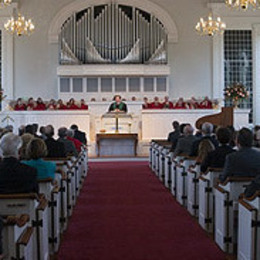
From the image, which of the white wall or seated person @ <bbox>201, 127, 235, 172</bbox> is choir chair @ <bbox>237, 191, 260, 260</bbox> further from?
the white wall

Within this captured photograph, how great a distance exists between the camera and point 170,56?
71.1 ft

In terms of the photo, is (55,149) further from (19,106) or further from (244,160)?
(19,106)

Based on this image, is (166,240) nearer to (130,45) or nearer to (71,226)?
(71,226)

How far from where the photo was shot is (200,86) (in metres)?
21.7

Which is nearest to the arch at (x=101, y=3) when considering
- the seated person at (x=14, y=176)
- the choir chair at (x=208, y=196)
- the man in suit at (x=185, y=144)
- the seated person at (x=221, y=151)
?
the man in suit at (x=185, y=144)

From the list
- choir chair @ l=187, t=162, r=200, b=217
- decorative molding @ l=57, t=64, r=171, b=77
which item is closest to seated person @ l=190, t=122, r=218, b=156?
choir chair @ l=187, t=162, r=200, b=217

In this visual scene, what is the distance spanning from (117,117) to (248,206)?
40.5ft

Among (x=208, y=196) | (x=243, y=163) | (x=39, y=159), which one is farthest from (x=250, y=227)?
(x=39, y=159)

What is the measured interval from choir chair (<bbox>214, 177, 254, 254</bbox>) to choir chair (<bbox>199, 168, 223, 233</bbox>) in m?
0.65

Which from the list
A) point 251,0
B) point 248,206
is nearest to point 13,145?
point 248,206

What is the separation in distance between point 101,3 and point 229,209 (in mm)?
16878

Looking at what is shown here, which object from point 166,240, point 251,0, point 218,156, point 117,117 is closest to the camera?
point 166,240

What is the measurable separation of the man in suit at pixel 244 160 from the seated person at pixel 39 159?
2096mm

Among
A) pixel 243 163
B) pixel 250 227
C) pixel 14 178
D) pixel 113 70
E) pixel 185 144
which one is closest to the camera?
pixel 250 227
